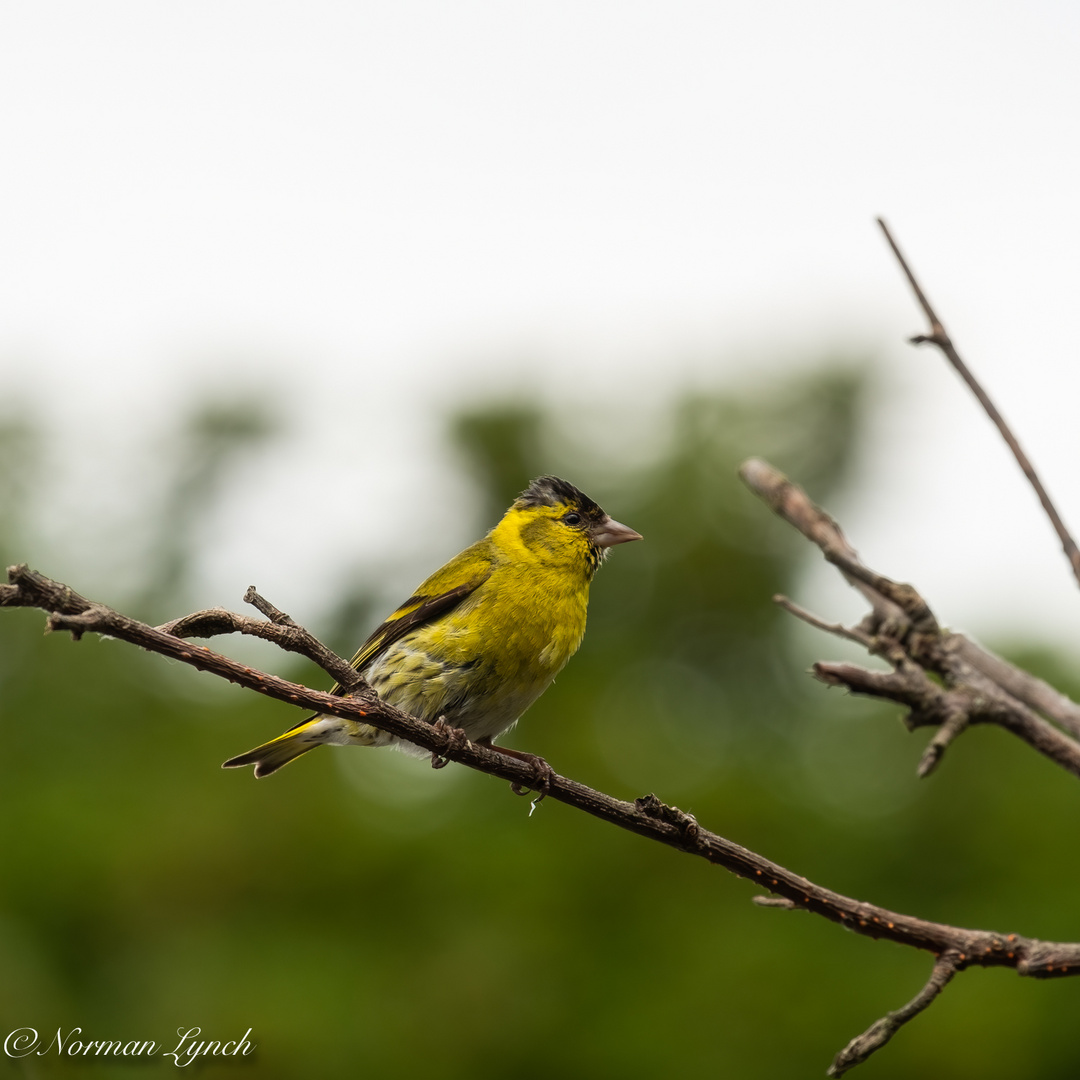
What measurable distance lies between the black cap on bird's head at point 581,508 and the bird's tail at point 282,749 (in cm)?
145

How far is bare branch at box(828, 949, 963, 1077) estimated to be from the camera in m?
2.39

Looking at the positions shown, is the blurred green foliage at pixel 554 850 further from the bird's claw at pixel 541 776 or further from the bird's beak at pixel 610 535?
the bird's claw at pixel 541 776

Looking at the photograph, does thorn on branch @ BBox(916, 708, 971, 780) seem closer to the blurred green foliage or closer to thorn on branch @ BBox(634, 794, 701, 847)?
thorn on branch @ BBox(634, 794, 701, 847)

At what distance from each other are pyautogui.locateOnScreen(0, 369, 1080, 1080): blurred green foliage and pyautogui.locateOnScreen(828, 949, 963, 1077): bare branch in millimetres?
6306

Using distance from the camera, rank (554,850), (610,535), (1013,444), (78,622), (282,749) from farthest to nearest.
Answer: (554,850) < (610,535) < (282,749) < (1013,444) < (78,622)

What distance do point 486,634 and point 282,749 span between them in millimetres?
1140

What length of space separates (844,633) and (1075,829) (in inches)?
460

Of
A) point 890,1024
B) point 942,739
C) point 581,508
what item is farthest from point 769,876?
point 581,508

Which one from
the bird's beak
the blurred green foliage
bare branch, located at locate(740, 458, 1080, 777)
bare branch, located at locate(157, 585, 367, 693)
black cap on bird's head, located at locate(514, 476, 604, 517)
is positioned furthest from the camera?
the blurred green foliage

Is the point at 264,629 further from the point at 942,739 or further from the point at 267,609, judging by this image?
the point at 942,739

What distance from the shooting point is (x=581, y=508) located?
5.31 m

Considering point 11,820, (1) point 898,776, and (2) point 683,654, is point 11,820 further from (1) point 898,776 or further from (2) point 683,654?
(1) point 898,776

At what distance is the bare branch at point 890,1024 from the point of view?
7.84 feet

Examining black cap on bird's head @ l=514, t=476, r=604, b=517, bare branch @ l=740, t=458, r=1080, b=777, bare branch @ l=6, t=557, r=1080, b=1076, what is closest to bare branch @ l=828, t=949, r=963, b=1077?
bare branch @ l=6, t=557, r=1080, b=1076
